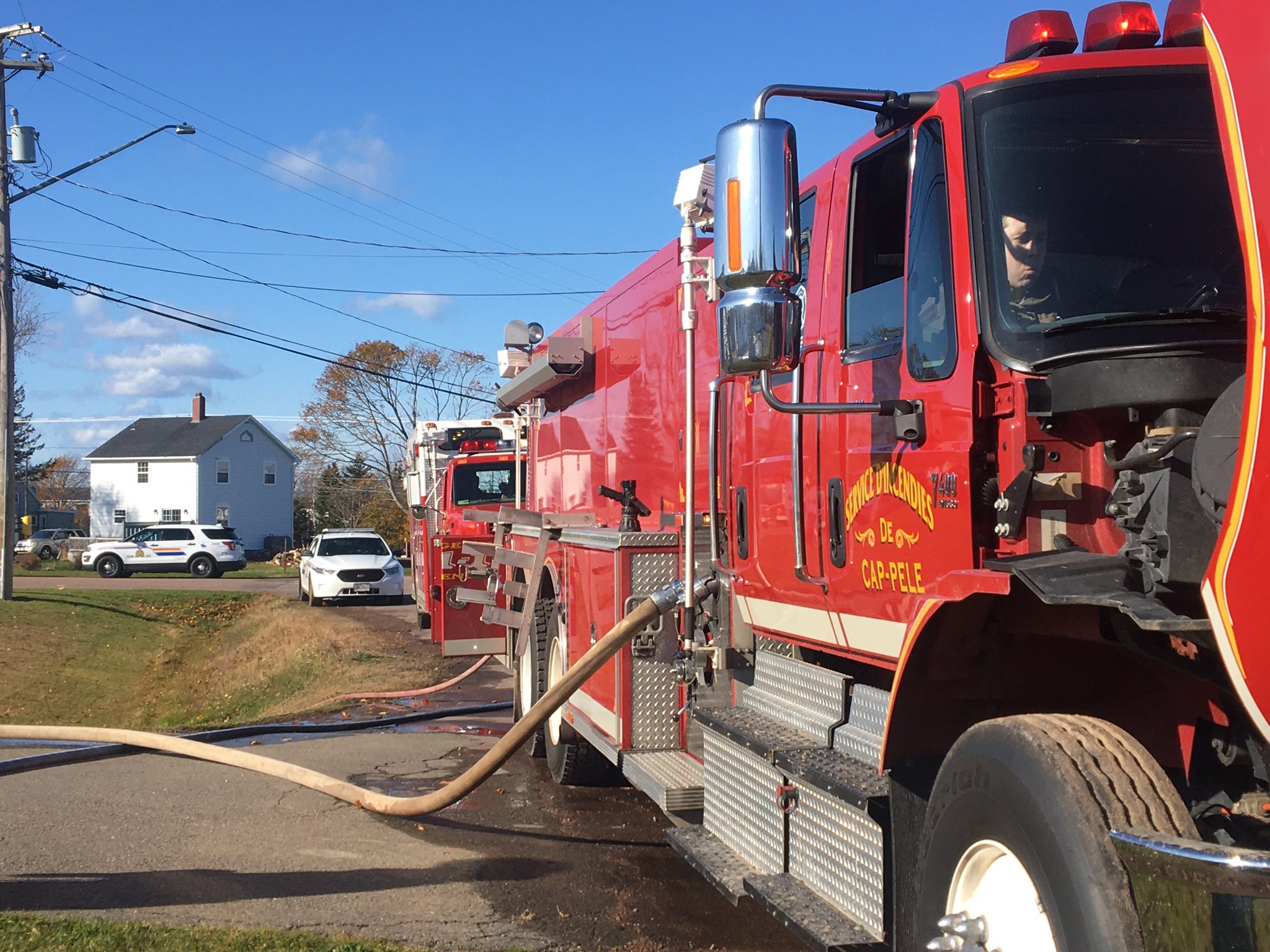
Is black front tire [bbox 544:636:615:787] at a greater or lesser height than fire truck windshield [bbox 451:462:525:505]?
lesser

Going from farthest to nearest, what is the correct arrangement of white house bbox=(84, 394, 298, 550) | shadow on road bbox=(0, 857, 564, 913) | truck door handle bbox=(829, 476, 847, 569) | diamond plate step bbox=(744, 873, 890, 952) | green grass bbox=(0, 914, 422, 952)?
white house bbox=(84, 394, 298, 550) → shadow on road bbox=(0, 857, 564, 913) → green grass bbox=(0, 914, 422, 952) → truck door handle bbox=(829, 476, 847, 569) → diamond plate step bbox=(744, 873, 890, 952)

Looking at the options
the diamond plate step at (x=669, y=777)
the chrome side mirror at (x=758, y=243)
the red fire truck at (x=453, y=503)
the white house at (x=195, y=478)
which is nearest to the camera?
the chrome side mirror at (x=758, y=243)

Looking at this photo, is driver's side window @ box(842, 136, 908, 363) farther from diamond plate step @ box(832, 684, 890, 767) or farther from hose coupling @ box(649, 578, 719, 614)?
hose coupling @ box(649, 578, 719, 614)

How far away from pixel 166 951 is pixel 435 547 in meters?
10.5

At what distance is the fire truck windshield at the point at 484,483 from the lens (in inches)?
705

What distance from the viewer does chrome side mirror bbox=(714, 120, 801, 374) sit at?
3.24m

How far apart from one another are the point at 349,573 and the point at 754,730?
75.2 ft

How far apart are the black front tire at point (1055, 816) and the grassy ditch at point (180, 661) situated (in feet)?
29.8

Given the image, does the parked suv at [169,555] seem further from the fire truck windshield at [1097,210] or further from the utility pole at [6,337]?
the fire truck windshield at [1097,210]

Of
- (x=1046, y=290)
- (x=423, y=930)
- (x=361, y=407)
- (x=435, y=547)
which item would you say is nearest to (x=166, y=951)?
(x=423, y=930)

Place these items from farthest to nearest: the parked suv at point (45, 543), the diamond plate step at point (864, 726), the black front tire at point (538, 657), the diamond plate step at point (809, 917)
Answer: the parked suv at point (45, 543), the black front tire at point (538, 657), the diamond plate step at point (864, 726), the diamond plate step at point (809, 917)

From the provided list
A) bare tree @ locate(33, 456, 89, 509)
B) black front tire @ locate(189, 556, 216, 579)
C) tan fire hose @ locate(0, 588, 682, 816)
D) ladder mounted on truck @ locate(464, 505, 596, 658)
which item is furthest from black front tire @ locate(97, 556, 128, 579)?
bare tree @ locate(33, 456, 89, 509)

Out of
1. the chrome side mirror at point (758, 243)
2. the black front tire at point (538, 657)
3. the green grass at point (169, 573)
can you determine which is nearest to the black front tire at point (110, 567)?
the green grass at point (169, 573)

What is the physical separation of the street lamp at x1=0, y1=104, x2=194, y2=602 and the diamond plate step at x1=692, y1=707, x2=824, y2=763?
2113 cm
